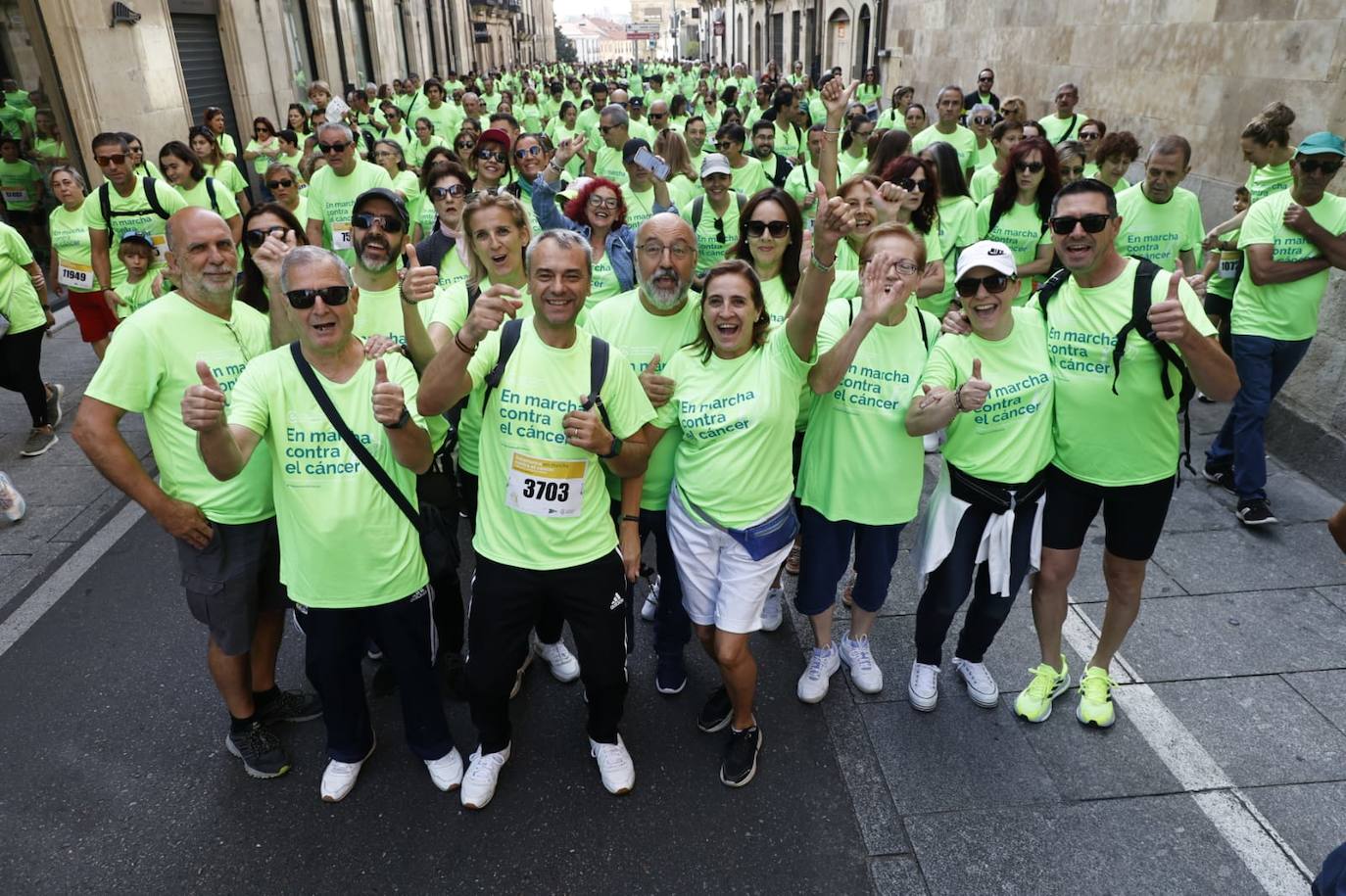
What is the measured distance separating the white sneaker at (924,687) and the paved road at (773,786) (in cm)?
6

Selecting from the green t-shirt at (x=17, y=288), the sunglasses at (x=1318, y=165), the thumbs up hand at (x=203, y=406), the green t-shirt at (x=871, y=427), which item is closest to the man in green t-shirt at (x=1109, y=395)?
the green t-shirt at (x=871, y=427)

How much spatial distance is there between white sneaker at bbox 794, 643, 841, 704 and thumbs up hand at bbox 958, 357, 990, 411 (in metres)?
1.33

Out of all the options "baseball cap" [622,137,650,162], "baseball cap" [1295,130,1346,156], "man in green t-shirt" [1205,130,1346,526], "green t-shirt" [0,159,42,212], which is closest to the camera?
"baseball cap" [1295,130,1346,156]

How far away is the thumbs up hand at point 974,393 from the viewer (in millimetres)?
3000

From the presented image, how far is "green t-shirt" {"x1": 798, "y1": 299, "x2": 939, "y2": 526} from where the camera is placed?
130 inches

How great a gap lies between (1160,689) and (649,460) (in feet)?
7.96

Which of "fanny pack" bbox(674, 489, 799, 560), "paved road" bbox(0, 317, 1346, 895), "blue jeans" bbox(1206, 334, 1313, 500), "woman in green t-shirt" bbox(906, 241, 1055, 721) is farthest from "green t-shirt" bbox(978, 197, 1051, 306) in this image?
"fanny pack" bbox(674, 489, 799, 560)

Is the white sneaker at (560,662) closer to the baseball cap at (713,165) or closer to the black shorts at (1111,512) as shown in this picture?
the black shorts at (1111,512)

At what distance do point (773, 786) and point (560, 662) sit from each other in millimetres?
1142

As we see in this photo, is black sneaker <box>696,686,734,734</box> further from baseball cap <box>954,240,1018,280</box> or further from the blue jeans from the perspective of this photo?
the blue jeans

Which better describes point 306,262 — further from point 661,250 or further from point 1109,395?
point 1109,395

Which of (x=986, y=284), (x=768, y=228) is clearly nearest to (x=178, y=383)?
(x=768, y=228)

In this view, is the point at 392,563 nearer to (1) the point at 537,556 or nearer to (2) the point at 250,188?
(1) the point at 537,556

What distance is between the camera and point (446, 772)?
331cm
